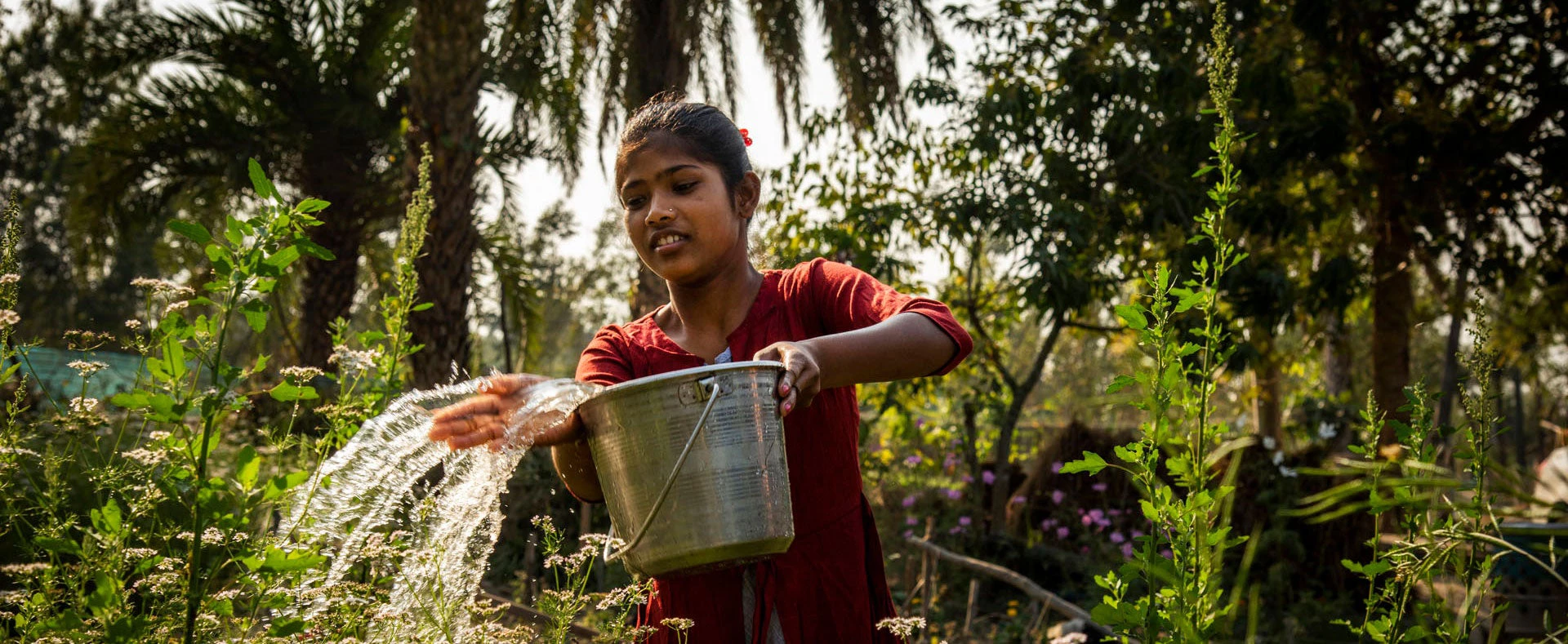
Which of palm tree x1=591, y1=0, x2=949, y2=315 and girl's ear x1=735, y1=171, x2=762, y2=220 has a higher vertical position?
palm tree x1=591, y1=0, x2=949, y2=315

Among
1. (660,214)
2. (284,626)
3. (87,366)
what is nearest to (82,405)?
(87,366)

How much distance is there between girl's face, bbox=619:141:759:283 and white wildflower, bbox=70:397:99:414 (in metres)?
0.89

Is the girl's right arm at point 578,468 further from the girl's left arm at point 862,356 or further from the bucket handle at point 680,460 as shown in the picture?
the girl's left arm at point 862,356

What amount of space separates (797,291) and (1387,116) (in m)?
7.39

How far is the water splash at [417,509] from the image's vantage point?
173 centimetres

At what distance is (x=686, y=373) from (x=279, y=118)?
11.8 meters

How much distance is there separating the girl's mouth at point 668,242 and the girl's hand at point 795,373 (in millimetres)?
422

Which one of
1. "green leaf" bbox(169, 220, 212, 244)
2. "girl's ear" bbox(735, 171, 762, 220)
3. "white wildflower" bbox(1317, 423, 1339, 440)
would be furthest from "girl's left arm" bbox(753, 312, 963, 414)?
"white wildflower" bbox(1317, 423, 1339, 440)

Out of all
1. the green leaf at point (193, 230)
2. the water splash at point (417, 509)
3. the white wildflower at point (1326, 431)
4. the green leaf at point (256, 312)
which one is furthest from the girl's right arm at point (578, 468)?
the white wildflower at point (1326, 431)

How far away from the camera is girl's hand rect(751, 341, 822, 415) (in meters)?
1.59

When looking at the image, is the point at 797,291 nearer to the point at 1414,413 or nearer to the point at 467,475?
the point at 467,475

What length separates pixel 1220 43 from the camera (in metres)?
1.74

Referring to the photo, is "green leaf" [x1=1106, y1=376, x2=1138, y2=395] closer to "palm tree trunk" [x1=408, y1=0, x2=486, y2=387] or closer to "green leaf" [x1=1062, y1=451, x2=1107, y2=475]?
"green leaf" [x1=1062, y1=451, x2=1107, y2=475]

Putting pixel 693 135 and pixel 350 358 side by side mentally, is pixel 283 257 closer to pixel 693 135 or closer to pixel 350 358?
pixel 693 135
